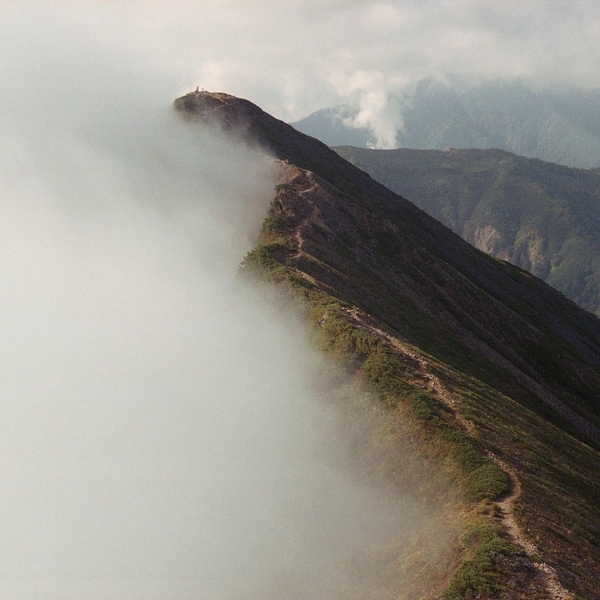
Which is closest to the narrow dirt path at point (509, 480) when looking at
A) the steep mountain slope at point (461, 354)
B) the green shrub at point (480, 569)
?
the steep mountain slope at point (461, 354)

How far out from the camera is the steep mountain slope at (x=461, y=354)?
36.1 meters

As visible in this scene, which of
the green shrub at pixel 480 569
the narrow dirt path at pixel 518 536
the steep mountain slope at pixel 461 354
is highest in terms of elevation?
the steep mountain slope at pixel 461 354

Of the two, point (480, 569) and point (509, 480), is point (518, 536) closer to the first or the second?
point (480, 569)

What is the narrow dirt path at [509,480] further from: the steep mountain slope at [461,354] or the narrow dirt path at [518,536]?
the steep mountain slope at [461,354]


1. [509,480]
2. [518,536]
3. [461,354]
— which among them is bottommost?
[518,536]

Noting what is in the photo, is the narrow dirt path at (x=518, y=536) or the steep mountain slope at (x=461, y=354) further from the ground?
the steep mountain slope at (x=461, y=354)

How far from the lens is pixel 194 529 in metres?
49.0

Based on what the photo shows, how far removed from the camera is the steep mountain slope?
3609cm

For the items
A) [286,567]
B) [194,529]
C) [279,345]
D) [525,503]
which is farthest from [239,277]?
[525,503]

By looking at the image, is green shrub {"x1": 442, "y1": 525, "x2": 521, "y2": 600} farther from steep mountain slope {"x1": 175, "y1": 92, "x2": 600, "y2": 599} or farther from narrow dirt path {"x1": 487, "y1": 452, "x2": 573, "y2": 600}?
narrow dirt path {"x1": 487, "y1": 452, "x2": 573, "y2": 600}

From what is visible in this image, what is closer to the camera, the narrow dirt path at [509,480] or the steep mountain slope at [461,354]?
the narrow dirt path at [509,480]

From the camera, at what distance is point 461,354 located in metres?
76.8

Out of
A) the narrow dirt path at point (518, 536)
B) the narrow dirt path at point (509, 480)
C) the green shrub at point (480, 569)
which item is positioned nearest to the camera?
the narrow dirt path at point (518, 536)

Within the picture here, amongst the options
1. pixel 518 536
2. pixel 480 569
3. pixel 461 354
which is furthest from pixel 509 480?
pixel 461 354
